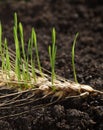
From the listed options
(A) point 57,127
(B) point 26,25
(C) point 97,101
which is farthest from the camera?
(B) point 26,25

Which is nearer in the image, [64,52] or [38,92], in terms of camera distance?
[38,92]

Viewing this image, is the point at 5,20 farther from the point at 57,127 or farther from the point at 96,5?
the point at 57,127

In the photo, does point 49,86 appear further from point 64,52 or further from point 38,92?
point 64,52

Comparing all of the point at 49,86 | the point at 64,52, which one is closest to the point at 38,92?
the point at 49,86

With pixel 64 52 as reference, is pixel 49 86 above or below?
below

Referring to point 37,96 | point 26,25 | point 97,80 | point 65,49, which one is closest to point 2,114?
point 37,96

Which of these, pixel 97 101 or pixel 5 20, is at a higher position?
pixel 5 20

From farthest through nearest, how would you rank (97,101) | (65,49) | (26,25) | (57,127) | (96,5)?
(96,5), (26,25), (65,49), (97,101), (57,127)

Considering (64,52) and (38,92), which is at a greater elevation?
(64,52)
